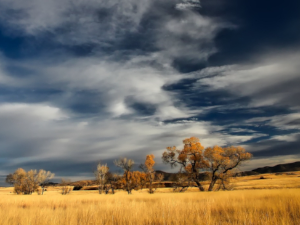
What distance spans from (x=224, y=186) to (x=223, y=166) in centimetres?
364

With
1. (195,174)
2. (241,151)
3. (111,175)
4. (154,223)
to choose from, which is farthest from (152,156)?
(154,223)

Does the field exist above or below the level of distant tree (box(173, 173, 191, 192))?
above

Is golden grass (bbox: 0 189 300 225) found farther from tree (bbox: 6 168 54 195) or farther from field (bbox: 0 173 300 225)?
tree (bbox: 6 168 54 195)

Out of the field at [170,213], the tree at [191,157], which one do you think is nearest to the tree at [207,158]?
the tree at [191,157]

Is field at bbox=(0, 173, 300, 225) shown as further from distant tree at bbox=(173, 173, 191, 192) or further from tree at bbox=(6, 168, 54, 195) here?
tree at bbox=(6, 168, 54, 195)

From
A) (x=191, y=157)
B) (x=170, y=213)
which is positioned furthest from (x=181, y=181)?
(x=170, y=213)

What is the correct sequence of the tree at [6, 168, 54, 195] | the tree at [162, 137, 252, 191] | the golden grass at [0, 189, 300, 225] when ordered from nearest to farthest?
1. the golden grass at [0, 189, 300, 225]
2. the tree at [162, 137, 252, 191]
3. the tree at [6, 168, 54, 195]

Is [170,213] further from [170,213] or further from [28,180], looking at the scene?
[28,180]

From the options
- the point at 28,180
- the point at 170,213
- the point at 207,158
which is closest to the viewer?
the point at 170,213

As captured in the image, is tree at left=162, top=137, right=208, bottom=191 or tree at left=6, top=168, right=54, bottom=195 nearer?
tree at left=162, top=137, right=208, bottom=191

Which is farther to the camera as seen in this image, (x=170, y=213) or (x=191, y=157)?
(x=191, y=157)

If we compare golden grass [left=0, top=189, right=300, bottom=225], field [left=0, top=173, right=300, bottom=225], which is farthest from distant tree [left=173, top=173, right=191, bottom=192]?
golden grass [left=0, top=189, right=300, bottom=225]

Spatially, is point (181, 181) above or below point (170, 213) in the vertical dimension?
below

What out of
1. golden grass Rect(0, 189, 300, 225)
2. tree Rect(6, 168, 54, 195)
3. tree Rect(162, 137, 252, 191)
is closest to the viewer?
golden grass Rect(0, 189, 300, 225)
